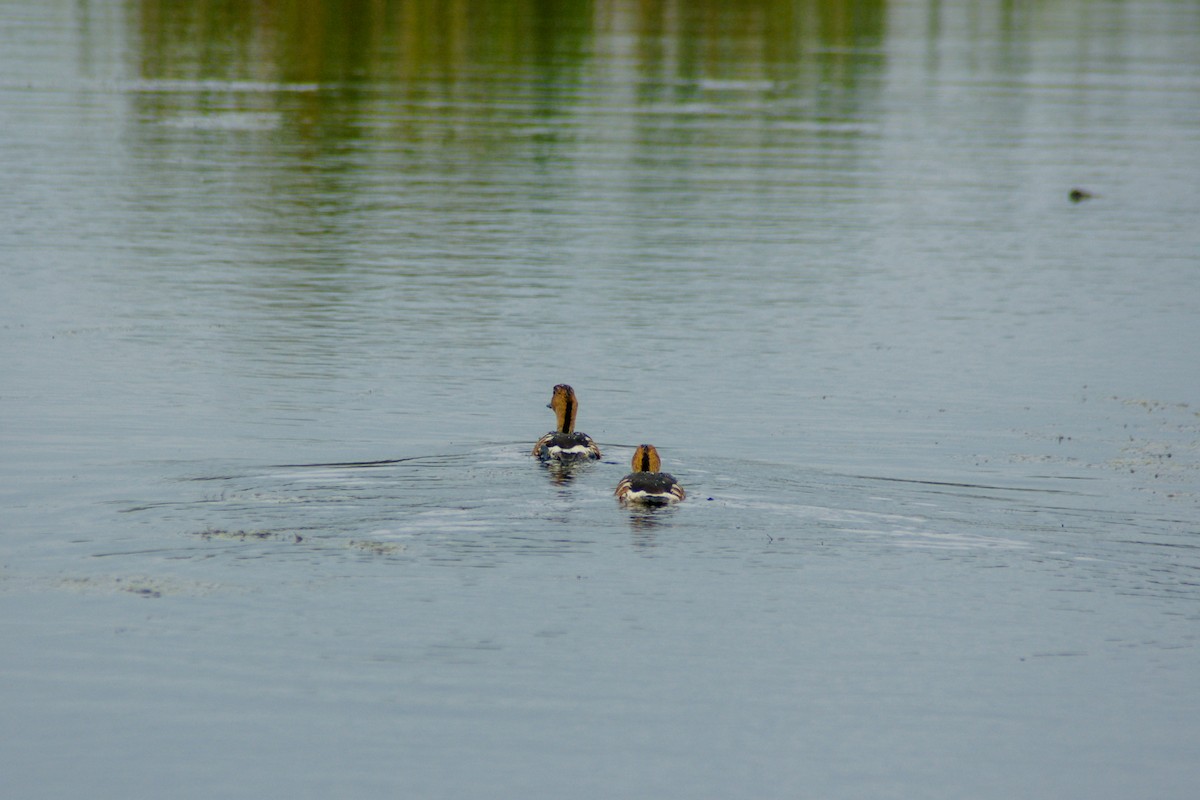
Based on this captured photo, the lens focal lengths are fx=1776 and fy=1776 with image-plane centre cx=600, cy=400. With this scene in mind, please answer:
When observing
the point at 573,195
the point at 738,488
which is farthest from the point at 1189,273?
the point at 738,488

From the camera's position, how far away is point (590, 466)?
686 inches

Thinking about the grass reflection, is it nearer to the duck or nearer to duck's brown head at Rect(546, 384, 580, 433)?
duck's brown head at Rect(546, 384, 580, 433)

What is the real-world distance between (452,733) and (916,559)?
4954 mm

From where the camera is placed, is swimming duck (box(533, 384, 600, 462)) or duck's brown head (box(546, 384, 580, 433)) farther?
duck's brown head (box(546, 384, 580, 433))

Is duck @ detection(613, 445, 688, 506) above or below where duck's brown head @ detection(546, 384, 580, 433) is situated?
below

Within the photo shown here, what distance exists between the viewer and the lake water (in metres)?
11.6

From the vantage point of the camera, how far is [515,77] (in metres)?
60.5

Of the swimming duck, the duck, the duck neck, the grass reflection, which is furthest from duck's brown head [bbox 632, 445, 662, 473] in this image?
the grass reflection

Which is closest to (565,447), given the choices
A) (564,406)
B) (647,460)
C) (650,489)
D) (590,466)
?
(590,466)

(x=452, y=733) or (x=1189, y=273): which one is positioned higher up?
(x=1189, y=273)

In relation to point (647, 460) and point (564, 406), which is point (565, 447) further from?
point (647, 460)

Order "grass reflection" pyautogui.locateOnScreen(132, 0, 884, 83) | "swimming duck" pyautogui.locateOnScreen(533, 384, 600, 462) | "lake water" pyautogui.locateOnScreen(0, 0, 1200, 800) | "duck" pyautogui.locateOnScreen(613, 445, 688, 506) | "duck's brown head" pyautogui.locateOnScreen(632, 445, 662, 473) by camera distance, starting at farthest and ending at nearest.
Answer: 1. "grass reflection" pyautogui.locateOnScreen(132, 0, 884, 83)
2. "swimming duck" pyautogui.locateOnScreen(533, 384, 600, 462)
3. "duck's brown head" pyautogui.locateOnScreen(632, 445, 662, 473)
4. "duck" pyautogui.locateOnScreen(613, 445, 688, 506)
5. "lake water" pyautogui.locateOnScreen(0, 0, 1200, 800)

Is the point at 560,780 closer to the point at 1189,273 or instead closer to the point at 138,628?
the point at 138,628

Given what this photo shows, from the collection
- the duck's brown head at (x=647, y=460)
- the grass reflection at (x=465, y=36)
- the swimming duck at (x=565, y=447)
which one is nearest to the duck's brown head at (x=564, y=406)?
the swimming duck at (x=565, y=447)
